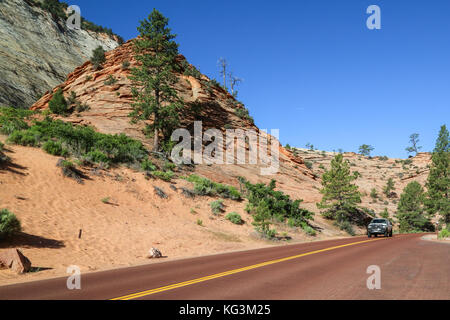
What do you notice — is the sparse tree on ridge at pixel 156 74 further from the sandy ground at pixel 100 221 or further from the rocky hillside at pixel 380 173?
the rocky hillside at pixel 380 173

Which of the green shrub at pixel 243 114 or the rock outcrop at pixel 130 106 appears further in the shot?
the green shrub at pixel 243 114

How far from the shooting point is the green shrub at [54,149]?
20.6m

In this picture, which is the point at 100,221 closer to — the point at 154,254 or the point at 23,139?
the point at 154,254

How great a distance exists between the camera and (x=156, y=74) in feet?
107

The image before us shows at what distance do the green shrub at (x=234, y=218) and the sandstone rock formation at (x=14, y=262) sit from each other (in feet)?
50.2

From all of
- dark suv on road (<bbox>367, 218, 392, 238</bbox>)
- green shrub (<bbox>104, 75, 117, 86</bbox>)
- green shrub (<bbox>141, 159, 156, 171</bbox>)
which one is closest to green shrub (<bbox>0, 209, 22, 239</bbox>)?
green shrub (<bbox>141, 159, 156, 171</bbox>)

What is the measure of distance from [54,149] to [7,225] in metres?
10.7

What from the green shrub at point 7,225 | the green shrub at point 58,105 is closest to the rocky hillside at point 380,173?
the green shrub at point 58,105
